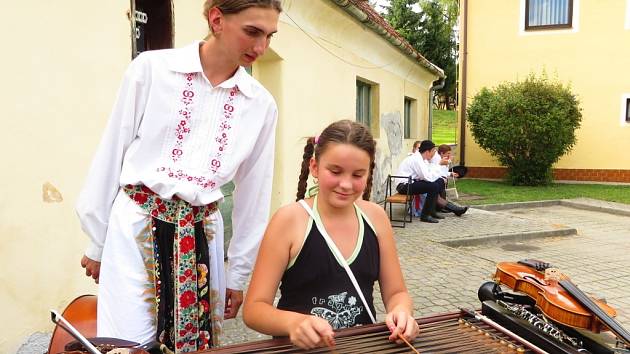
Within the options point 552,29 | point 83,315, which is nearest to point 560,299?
point 83,315

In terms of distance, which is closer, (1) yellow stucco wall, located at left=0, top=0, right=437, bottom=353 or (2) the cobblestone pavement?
(1) yellow stucco wall, located at left=0, top=0, right=437, bottom=353

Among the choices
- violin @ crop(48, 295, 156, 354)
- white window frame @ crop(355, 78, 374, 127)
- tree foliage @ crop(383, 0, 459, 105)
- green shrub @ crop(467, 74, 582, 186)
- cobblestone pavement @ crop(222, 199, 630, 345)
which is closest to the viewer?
violin @ crop(48, 295, 156, 354)

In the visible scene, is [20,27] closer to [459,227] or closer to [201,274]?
[201,274]

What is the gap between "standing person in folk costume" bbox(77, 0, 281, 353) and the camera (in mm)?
1739

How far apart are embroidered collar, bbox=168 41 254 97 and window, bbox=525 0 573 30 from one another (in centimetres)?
1635

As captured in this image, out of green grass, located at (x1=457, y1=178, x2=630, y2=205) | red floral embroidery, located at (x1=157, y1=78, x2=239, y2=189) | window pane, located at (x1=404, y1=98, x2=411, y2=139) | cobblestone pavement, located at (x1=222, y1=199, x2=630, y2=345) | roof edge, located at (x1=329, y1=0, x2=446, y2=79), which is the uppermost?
roof edge, located at (x1=329, y1=0, x2=446, y2=79)

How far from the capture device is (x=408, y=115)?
1425 cm

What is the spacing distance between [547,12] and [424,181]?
10141 mm

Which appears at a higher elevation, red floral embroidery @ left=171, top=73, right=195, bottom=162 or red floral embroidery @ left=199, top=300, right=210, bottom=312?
red floral embroidery @ left=171, top=73, right=195, bottom=162

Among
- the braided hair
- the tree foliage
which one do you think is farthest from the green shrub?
the tree foliage

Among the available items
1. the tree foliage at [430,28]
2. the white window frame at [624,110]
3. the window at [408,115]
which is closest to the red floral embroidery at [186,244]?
the window at [408,115]

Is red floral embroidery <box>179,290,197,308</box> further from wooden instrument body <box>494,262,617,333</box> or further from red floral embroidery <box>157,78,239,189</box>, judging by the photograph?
wooden instrument body <box>494,262,617,333</box>

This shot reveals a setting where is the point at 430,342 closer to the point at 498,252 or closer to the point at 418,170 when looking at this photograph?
the point at 498,252

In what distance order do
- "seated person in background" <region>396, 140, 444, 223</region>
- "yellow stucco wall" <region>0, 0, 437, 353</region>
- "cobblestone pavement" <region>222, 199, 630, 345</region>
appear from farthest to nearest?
"seated person in background" <region>396, 140, 444, 223</region> < "cobblestone pavement" <region>222, 199, 630, 345</region> < "yellow stucco wall" <region>0, 0, 437, 353</region>
